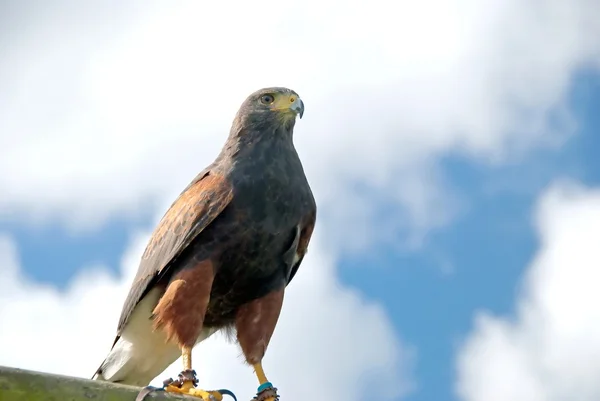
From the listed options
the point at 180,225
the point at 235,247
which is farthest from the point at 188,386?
the point at 180,225

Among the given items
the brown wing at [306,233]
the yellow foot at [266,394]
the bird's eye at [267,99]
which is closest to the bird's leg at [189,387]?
the yellow foot at [266,394]

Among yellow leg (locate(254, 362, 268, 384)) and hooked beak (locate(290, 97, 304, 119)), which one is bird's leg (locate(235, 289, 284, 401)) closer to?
yellow leg (locate(254, 362, 268, 384))

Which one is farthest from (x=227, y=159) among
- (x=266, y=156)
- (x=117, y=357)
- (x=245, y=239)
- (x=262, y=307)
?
(x=117, y=357)

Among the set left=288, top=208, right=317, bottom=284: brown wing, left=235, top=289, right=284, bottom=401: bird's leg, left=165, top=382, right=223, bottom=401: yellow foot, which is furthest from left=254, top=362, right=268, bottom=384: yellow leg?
left=288, top=208, right=317, bottom=284: brown wing

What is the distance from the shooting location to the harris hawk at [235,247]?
712 centimetres

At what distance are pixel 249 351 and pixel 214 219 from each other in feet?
3.73

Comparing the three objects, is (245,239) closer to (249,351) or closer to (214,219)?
(214,219)

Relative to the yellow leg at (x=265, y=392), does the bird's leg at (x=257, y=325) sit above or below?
above

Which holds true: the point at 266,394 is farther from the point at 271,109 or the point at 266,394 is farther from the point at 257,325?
the point at 271,109

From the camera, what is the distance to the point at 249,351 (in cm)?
736

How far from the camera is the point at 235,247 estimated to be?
721 cm

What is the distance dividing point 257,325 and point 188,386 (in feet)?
3.54

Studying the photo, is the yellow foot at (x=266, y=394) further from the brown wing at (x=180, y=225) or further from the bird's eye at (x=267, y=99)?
the bird's eye at (x=267, y=99)

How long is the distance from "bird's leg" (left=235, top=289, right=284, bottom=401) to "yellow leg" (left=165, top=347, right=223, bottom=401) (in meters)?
0.61
